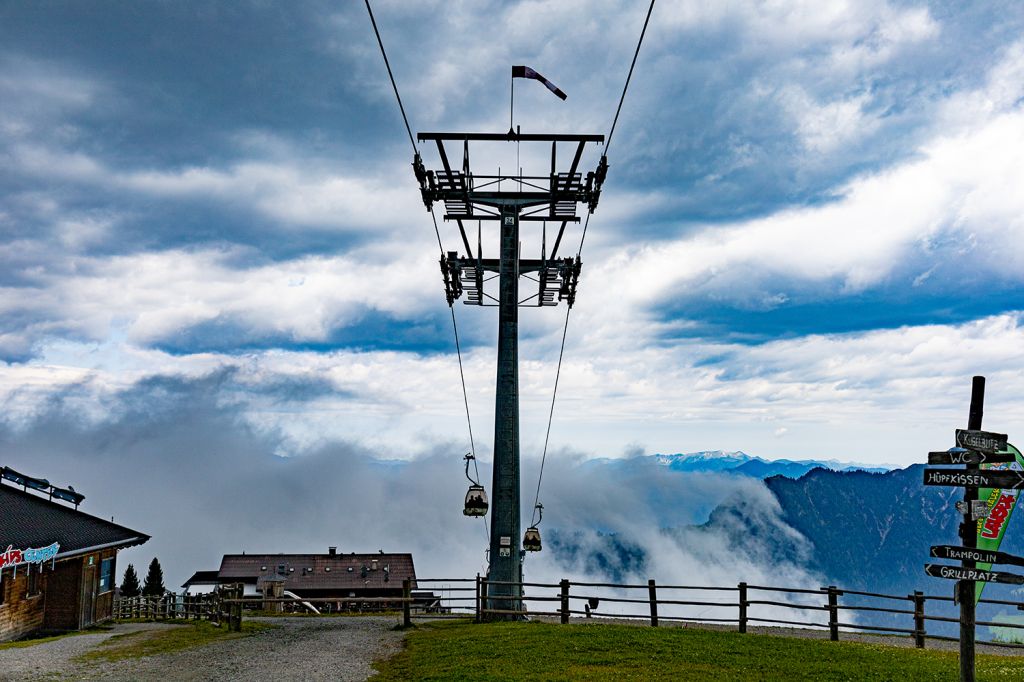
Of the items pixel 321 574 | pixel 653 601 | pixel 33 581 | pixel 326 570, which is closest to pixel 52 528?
pixel 33 581

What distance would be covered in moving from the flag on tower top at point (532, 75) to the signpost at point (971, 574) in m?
17.5

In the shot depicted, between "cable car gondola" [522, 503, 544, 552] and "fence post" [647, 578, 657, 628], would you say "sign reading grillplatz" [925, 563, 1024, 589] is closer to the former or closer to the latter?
"fence post" [647, 578, 657, 628]

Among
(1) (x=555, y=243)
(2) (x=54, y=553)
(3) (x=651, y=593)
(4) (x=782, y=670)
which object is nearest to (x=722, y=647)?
(4) (x=782, y=670)

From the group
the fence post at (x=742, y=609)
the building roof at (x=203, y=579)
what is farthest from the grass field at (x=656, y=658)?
the building roof at (x=203, y=579)

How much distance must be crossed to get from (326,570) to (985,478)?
260ft

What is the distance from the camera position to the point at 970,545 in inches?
485

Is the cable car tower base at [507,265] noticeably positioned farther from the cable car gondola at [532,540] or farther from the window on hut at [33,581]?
the window on hut at [33,581]

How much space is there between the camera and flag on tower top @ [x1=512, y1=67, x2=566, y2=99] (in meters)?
24.0

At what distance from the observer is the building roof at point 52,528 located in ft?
95.5

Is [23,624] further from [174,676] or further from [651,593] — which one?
[651,593]

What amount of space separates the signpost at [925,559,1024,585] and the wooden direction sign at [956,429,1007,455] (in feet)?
5.98

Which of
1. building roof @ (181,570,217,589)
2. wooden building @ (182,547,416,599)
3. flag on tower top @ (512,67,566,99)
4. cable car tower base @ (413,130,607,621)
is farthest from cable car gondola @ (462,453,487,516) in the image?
building roof @ (181,570,217,589)

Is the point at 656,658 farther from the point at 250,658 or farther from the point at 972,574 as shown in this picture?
the point at 250,658

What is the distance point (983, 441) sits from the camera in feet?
39.1
